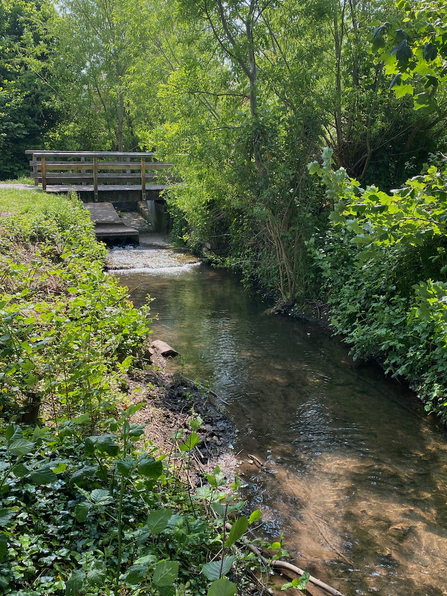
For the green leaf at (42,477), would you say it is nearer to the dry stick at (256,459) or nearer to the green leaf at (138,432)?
the green leaf at (138,432)

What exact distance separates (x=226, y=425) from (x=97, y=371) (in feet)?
6.50

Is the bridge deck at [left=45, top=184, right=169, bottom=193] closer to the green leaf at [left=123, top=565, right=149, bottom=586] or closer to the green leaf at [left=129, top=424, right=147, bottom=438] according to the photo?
the green leaf at [left=129, top=424, right=147, bottom=438]

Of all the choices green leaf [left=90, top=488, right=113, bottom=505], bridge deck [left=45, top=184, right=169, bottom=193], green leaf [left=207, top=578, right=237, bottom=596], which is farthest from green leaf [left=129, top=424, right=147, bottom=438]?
bridge deck [left=45, top=184, right=169, bottom=193]

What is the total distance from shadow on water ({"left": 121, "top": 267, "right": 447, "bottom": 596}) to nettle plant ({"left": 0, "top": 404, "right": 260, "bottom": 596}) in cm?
98

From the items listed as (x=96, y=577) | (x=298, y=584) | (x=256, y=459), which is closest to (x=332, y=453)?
(x=256, y=459)

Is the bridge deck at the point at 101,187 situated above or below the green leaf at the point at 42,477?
above

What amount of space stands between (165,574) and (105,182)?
1901cm

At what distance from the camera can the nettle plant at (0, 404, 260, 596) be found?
1.92 meters

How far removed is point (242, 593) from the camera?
102 inches

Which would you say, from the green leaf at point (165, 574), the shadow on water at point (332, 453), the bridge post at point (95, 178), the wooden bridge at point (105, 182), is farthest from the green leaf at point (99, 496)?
the bridge post at point (95, 178)

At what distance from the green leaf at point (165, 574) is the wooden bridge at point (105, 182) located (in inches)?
566

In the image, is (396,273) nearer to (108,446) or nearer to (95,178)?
(108,446)

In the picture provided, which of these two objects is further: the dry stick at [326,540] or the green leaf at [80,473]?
the dry stick at [326,540]

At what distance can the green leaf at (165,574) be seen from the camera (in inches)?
67.2
